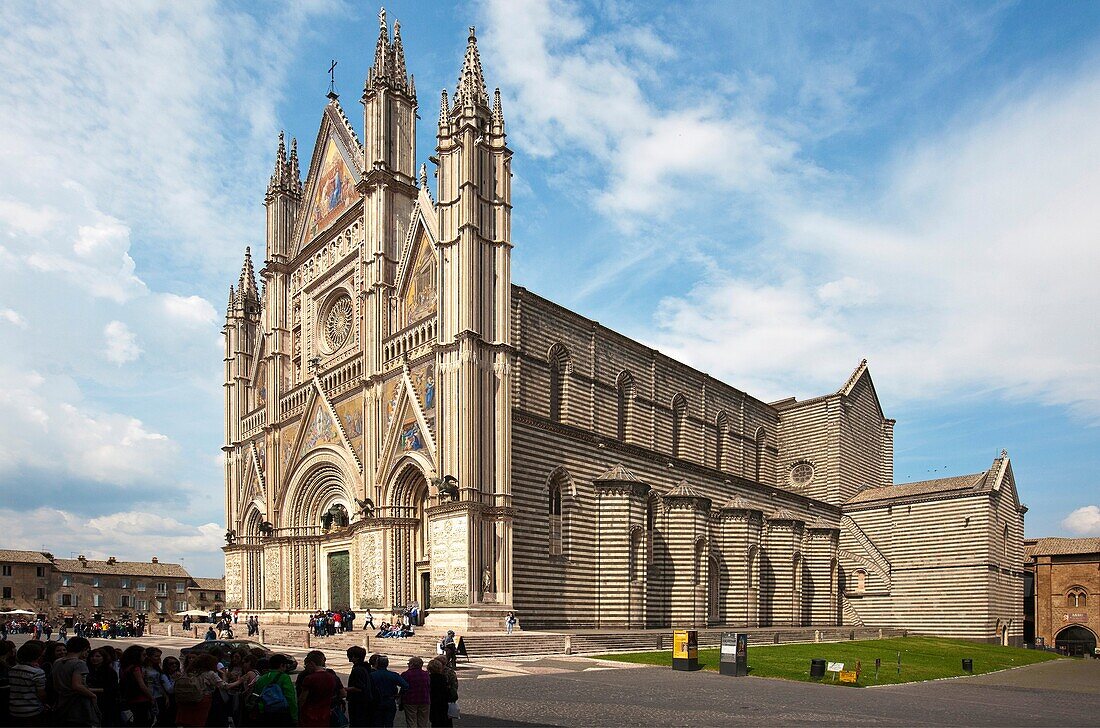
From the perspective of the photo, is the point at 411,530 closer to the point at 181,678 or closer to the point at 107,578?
the point at 181,678

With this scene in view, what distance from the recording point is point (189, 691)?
9.69 metres

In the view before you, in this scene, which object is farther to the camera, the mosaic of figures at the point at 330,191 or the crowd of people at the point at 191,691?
the mosaic of figures at the point at 330,191

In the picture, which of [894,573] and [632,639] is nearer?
[632,639]

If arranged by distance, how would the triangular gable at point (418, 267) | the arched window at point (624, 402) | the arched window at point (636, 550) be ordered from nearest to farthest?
1. the triangular gable at point (418, 267)
2. the arched window at point (636, 550)
3. the arched window at point (624, 402)

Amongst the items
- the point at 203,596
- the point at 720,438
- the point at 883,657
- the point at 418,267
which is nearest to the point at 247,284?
the point at 418,267

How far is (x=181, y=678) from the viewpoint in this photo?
32.2 feet

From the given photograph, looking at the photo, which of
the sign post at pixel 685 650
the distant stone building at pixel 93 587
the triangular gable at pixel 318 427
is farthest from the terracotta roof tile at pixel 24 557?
the sign post at pixel 685 650

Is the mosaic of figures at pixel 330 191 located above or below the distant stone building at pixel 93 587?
above

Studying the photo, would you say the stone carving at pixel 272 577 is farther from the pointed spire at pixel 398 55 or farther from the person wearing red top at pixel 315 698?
the person wearing red top at pixel 315 698

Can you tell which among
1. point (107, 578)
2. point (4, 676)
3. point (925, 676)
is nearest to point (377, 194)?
point (925, 676)

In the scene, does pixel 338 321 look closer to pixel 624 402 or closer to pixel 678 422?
pixel 624 402

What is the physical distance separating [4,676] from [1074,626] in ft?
220

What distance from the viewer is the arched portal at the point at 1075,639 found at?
60688mm

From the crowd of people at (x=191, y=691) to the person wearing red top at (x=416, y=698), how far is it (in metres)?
0.01
